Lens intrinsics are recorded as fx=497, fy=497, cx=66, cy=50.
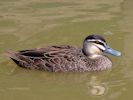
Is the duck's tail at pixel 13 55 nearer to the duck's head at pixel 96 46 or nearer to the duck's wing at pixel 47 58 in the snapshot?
the duck's wing at pixel 47 58

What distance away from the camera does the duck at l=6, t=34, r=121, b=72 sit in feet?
33.3

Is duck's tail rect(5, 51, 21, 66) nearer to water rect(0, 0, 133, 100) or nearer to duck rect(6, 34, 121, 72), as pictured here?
duck rect(6, 34, 121, 72)

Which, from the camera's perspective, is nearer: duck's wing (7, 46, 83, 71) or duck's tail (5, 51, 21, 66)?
duck's wing (7, 46, 83, 71)

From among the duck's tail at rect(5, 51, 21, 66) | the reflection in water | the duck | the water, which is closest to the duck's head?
the duck

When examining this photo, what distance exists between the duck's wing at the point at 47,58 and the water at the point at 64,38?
14 cm

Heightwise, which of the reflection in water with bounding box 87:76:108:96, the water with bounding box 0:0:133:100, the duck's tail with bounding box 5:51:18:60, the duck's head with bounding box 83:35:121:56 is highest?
the duck's head with bounding box 83:35:121:56

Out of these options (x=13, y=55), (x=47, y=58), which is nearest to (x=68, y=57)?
(x=47, y=58)

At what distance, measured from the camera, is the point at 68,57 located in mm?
10180

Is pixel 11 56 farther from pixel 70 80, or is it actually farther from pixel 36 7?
pixel 36 7

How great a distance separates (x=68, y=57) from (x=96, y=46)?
2.08ft

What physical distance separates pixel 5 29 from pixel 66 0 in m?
3.47

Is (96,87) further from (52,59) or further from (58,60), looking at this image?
(52,59)

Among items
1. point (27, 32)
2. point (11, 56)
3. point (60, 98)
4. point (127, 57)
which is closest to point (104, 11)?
point (27, 32)

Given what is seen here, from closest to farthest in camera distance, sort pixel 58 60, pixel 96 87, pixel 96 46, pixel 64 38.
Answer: pixel 96 87, pixel 58 60, pixel 96 46, pixel 64 38
